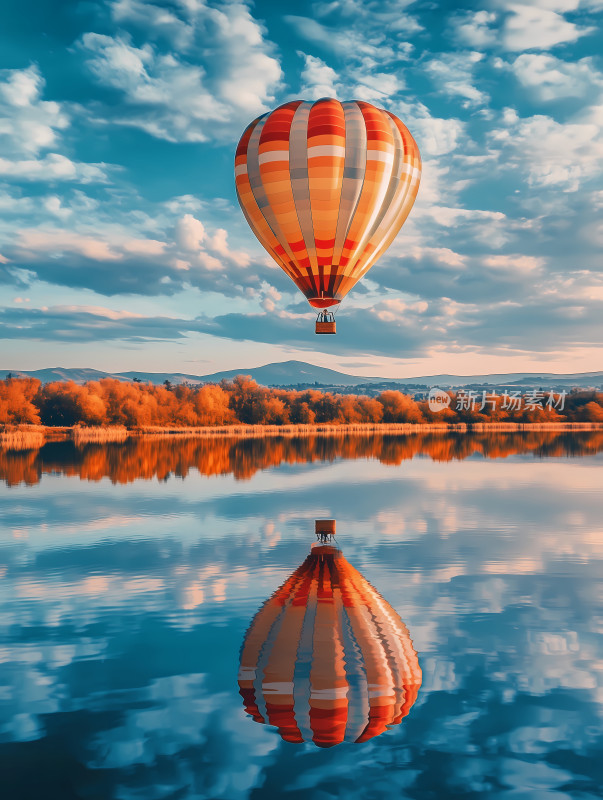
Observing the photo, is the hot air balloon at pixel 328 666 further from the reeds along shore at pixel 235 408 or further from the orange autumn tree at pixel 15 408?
the orange autumn tree at pixel 15 408

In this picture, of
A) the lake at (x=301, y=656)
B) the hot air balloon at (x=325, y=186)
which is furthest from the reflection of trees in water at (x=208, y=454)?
the lake at (x=301, y=656)

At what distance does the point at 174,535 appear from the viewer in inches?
836

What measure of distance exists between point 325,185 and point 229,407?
72.6 meters

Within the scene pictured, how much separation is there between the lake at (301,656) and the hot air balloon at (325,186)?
9936 mm

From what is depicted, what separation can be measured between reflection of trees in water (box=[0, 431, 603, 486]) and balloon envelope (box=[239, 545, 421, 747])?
79.7ft

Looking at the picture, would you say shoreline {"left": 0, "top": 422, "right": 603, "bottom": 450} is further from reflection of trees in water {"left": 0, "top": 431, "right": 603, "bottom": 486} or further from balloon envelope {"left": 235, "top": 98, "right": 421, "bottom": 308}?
balloon envelope {"left": 235, "top": 98, "right": 421, "bottom": 308}

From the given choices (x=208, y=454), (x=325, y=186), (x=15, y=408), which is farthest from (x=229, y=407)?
(x=325, y=186)

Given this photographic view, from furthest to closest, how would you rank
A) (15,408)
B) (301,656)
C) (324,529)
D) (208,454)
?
1. (15,408)
2. (208,454)
3. (324,529)
4. (301,656)

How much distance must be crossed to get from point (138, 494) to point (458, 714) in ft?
78.2

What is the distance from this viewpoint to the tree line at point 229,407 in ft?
275

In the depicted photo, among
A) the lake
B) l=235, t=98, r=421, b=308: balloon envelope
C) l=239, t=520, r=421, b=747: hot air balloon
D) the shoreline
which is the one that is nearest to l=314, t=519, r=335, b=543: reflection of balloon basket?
the lake

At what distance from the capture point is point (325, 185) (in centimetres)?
2634

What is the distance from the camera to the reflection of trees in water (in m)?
39.9

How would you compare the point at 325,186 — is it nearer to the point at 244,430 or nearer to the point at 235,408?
the point at 244,430
